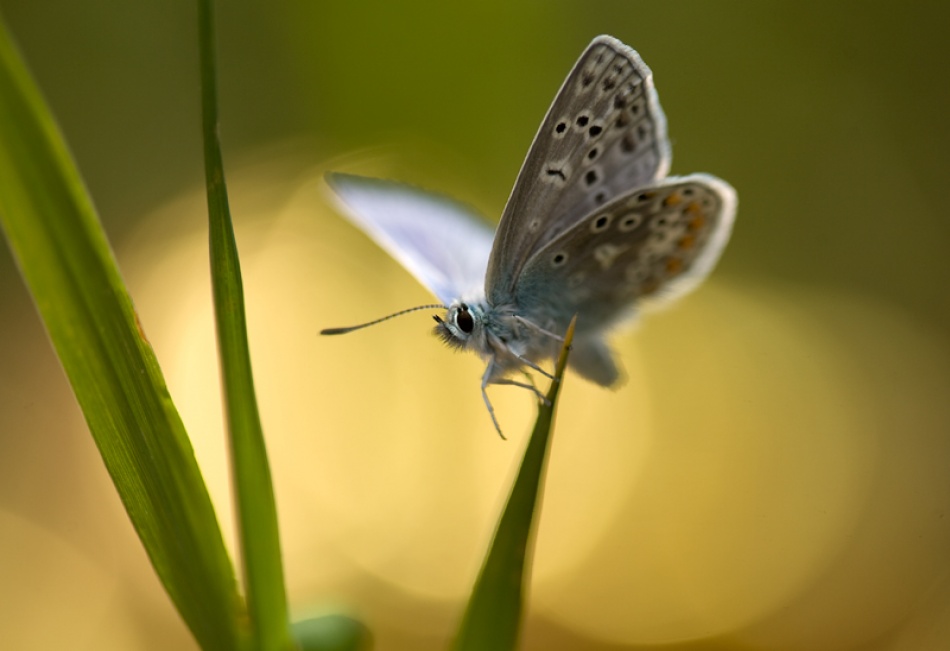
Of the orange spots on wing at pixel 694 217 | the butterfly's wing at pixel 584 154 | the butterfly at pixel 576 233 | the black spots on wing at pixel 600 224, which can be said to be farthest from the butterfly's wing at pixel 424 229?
the orange spots on wing at pixel 694 217

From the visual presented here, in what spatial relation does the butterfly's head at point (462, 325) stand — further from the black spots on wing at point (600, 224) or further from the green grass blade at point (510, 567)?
the green grass blade at point (510, 567)

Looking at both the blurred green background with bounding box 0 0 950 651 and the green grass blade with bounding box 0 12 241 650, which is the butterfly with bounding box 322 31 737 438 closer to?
the green grass blade with bounding box 0 12 241 650

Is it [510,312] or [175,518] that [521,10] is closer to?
[510,312]

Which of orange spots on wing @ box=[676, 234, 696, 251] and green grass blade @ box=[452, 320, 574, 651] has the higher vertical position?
orange spots on wing @ box=[676, 234, 696, 251]

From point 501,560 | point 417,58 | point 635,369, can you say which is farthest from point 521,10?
point 501,560

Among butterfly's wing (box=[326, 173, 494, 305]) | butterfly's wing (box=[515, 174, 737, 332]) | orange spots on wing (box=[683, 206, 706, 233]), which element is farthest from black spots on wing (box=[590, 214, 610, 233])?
butterfly's wing (box=[326, 173, 494, 305])

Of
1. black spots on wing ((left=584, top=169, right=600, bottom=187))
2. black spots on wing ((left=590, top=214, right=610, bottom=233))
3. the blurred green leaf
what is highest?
black spots on wing ((left=584, top=169, right=600, bottom=187))
